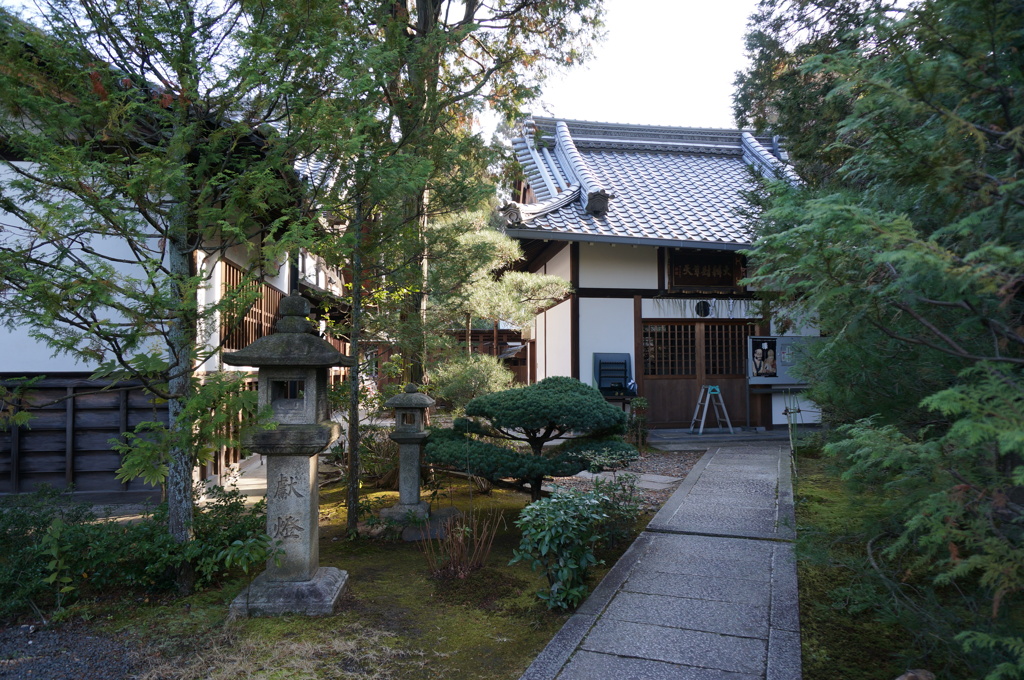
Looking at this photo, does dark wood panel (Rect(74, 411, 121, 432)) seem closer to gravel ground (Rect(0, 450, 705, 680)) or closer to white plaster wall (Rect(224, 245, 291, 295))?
white plaster wall (Rect(224, 245, 291, 295))

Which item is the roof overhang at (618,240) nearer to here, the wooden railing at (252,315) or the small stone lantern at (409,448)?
the wooden railing at (252,315)

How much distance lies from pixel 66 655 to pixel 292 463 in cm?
166

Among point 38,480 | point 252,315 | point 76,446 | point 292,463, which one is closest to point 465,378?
point 252,315

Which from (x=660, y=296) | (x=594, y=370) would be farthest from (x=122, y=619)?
(x=660, y=296)

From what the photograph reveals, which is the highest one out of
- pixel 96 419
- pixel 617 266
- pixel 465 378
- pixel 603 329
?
pixel 617 266

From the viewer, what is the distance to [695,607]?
4172 mm

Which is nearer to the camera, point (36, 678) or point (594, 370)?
point (36, 678)

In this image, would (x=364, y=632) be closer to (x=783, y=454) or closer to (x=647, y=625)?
(x=647, y=625)

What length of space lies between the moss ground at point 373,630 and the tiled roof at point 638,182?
597 cm

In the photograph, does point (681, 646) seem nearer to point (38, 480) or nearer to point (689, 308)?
point (38, 480)

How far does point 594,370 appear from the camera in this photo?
12.1m

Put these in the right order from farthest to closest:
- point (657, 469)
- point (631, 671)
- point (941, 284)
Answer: point (657, 469) < point (631, 671) < point (941, 284)

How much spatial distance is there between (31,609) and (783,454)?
974 centimetres

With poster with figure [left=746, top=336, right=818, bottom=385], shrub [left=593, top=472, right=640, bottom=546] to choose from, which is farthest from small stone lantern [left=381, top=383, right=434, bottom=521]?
poster with figure [left=746, top=336, right=818, bottom=385]
